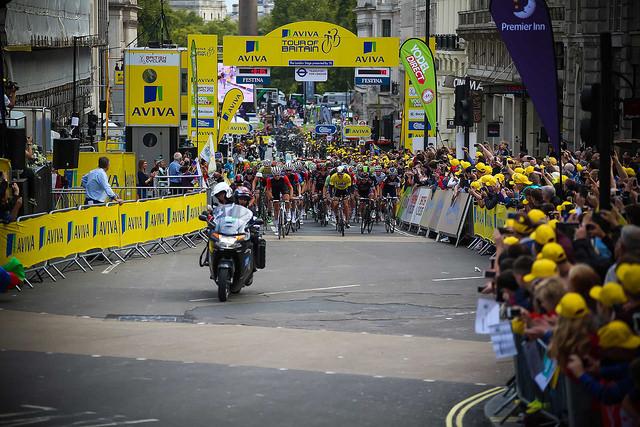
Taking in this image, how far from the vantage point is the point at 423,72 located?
44500 mm

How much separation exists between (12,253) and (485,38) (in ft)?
151

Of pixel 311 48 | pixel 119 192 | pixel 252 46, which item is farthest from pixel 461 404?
pixel 252 46

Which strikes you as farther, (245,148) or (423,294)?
(245,148)

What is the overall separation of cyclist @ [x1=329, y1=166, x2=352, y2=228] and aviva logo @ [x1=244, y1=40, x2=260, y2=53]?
59.0 ft

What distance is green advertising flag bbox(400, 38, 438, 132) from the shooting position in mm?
43781

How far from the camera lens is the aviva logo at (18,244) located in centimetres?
2080

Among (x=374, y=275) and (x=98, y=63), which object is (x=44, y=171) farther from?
(x=98, y=63)

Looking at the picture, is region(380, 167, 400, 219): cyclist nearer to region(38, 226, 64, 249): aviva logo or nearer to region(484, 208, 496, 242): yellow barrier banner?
region(484, 208, 496, 242): yellow barrier banner

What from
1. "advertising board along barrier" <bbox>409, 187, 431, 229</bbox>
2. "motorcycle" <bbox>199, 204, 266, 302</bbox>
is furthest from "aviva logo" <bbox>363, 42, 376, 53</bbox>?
"motorcycle" <bbox>199, 204, 266, 302</bbox>

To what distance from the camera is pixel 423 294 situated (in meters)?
21.2

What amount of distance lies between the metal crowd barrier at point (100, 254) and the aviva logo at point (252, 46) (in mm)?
20958

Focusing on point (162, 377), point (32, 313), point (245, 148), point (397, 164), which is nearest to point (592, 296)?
point (162, 377)

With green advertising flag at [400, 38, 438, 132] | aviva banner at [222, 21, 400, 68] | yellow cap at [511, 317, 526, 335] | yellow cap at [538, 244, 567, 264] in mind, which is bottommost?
yellow cap at [511, 317, 526, 335]

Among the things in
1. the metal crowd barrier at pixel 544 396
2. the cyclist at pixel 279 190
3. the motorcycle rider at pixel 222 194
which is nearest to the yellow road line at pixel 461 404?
the metal crowd barrier at pixel 544 396
